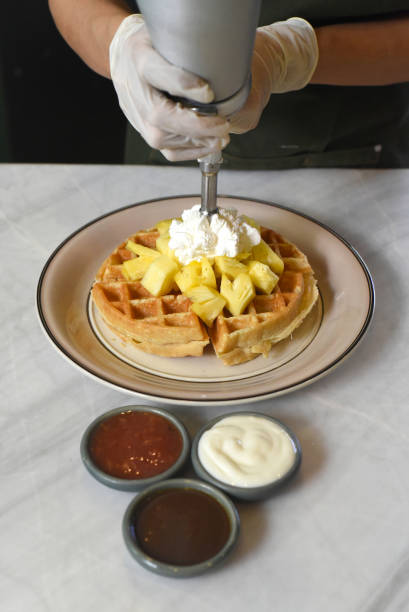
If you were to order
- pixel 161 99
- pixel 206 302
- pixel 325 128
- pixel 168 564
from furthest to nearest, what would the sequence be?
1. pixel 325 128
2. pixel 206 302
3. pixel 161 99
4. pixel 168 564

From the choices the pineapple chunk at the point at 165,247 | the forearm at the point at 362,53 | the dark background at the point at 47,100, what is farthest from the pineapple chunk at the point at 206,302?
the dark background at the point at 47,100

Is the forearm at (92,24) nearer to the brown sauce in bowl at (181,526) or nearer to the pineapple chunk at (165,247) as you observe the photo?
the pineapple chunk at (165,247)

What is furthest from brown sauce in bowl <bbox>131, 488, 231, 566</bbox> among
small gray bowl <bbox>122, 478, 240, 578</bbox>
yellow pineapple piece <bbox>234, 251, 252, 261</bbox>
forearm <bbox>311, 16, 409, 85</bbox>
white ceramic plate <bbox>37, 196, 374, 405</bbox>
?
forearm <bbox>311, 16, 409, 85</bbox>

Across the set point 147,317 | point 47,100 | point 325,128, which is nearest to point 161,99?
point 147,317

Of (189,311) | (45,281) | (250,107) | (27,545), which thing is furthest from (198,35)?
(27,545)

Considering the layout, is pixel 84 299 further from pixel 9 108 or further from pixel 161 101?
pixel 9 108

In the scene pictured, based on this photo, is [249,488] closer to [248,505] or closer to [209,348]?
[248,505]

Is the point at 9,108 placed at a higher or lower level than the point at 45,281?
lower
